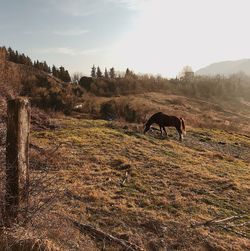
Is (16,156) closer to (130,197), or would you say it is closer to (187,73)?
(130,197)

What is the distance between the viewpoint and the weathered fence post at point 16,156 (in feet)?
13.8

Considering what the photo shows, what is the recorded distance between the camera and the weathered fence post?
13.8 feet

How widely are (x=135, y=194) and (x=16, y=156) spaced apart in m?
5.38

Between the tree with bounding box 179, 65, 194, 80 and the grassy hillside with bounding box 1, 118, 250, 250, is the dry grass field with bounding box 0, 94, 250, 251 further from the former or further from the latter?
the tree with bounding box 179, 65, 194, 80

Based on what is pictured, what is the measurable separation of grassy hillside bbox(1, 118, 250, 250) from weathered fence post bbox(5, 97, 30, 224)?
0.79 feet

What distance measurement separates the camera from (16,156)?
4.27 m

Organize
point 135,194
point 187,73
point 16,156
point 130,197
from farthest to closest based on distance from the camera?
1. point 187,73
2. point 135,194
3. point 130,197
4. point 16,156

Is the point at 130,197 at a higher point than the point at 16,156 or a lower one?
lower

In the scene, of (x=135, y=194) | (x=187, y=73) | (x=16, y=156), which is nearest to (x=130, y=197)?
(x=135, y=194)

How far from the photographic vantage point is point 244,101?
4077 inches

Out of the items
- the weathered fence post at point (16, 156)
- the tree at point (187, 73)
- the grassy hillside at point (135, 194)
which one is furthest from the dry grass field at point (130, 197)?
the tree at point (187, 73)

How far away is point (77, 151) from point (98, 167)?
2.18 metres

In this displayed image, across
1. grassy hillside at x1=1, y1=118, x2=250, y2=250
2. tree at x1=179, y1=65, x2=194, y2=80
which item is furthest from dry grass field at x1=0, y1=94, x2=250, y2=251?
tree at x1=179, y1=65, x2=194, y2=80

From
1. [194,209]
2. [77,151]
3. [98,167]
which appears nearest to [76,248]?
[194,209]
